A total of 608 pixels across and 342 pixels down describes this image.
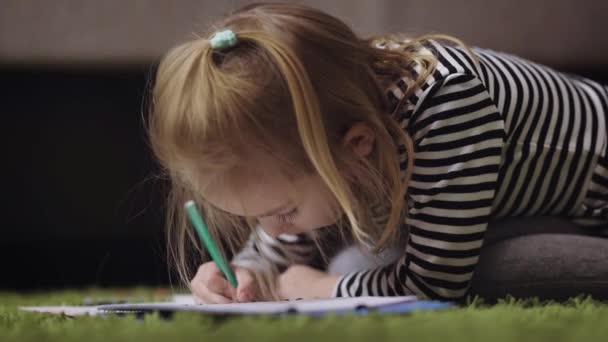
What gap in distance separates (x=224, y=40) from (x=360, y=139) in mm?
161

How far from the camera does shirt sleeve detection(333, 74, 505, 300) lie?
2.22ft

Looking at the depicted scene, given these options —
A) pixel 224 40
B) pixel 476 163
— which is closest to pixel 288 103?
pixel 224 40

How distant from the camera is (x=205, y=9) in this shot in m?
1.25

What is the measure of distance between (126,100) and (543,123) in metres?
0.77

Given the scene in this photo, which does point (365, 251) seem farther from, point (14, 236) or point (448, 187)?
point (14, 236)

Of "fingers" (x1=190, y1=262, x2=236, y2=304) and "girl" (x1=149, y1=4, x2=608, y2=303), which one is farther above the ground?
"girl" (x1=149, y1=4, x2=608, y2=303)

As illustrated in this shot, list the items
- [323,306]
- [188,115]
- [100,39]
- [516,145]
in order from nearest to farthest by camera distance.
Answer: [323,306] → [188,115] → [516,145] → [100,39]

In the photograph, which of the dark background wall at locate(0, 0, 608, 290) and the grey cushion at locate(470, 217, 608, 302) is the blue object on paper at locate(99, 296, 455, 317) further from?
the dark background wall at locate(0, 0, 608, 290)

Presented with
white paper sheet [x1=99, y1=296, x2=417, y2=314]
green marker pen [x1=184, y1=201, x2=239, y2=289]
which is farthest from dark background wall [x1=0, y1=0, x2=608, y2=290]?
white paper sheet [x1=99, y1=296, x2=417, y2=314]

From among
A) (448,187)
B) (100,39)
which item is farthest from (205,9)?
(448,187)

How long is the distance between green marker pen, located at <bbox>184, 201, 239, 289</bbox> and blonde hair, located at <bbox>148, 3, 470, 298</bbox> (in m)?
0.03

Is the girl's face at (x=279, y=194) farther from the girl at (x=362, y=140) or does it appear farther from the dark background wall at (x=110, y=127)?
the dark background wall at (x=110, y=127)

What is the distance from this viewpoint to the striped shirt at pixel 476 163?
26.9 inches

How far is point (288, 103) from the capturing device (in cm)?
64
